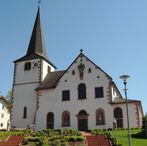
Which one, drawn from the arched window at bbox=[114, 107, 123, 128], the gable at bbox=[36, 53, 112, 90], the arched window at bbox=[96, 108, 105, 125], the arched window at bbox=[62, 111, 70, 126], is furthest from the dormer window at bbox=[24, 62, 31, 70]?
the arched window at bbox=[114, 107, 123, 128]

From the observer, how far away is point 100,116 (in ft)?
141

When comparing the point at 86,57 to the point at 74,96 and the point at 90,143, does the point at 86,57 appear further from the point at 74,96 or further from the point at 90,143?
the point at 90,143

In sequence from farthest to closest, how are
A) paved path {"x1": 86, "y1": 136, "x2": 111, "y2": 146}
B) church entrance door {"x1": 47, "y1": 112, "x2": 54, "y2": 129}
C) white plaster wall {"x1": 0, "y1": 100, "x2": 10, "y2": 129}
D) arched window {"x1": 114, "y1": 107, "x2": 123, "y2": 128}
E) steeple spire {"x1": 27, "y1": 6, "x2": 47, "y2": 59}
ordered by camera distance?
white plaster wall {"x1": 0, "y1": 100, "x2": 10, "y2": 129} < steeple spire {"x1": 27, "y1": 6, "x2": 47, "y2": 59} < church entrance door {"x1": 47, "y1": 112, "x2": 54, "y2": 129} < arched window {"x1": 114, "y1": 107, "x2": 123, "y2": 128} < paved path {"x1": 86, "y1": 136, "x2": 111, "y2": 146}

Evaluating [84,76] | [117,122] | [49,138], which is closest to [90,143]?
[49,138]

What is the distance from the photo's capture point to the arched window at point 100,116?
4269 centimetres

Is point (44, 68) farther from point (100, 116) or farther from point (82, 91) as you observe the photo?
point (100, 116)

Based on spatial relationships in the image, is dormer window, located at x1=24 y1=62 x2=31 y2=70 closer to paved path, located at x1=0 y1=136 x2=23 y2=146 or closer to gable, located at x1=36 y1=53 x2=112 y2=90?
gable, located at x1=36 y1=53 x2=112 y2=90

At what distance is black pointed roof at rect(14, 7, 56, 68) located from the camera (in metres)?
53.0

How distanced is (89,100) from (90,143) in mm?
14278

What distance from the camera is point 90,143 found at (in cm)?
3039

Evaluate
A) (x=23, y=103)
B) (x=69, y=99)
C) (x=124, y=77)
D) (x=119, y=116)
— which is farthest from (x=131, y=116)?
(x=124, y=77)

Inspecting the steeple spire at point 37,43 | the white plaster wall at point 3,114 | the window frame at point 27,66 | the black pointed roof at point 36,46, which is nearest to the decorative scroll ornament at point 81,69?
the black pointed roof at point 36,46

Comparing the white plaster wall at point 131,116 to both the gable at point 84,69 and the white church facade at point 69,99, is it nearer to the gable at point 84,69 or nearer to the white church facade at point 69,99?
the white church facade at point 69,99

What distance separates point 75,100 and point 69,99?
40.6 inches
